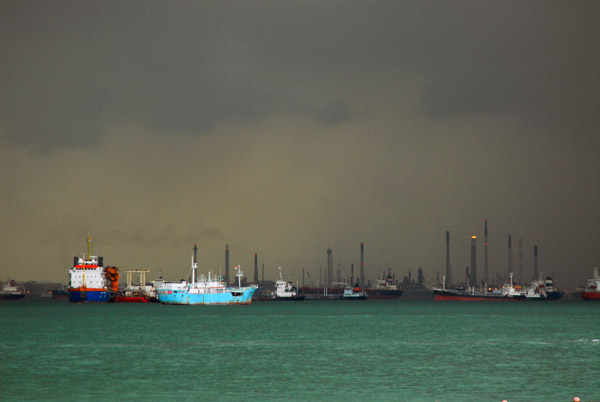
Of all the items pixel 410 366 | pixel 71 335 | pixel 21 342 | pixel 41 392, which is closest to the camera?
pixel 41 392

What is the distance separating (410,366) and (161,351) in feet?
88.5

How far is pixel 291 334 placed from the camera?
108188 mm

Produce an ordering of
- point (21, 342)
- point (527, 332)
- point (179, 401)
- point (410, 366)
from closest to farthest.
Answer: point (179, 401) → point (410, 366) → point (21, 342) → point (527, 332)

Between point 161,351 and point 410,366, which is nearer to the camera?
point 410,366

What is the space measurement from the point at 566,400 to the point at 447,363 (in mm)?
20786

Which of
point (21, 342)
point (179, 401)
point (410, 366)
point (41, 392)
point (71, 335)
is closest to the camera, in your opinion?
point (179, 401)

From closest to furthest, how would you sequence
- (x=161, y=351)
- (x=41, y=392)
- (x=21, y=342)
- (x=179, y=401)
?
(x=179, y=401) < (x=41, y=392) < (x=161, y=351) < (x=21, y=342)

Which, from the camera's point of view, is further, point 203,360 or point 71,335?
point 71,335

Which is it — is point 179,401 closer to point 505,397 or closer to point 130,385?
point 130,385

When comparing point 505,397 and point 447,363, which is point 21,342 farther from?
point 505,397

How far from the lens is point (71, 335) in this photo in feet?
345

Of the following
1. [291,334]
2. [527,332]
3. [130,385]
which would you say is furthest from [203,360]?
[527,332]

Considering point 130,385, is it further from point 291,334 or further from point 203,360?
point 291,334

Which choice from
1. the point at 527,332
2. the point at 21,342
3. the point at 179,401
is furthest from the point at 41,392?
the point at 527,332
